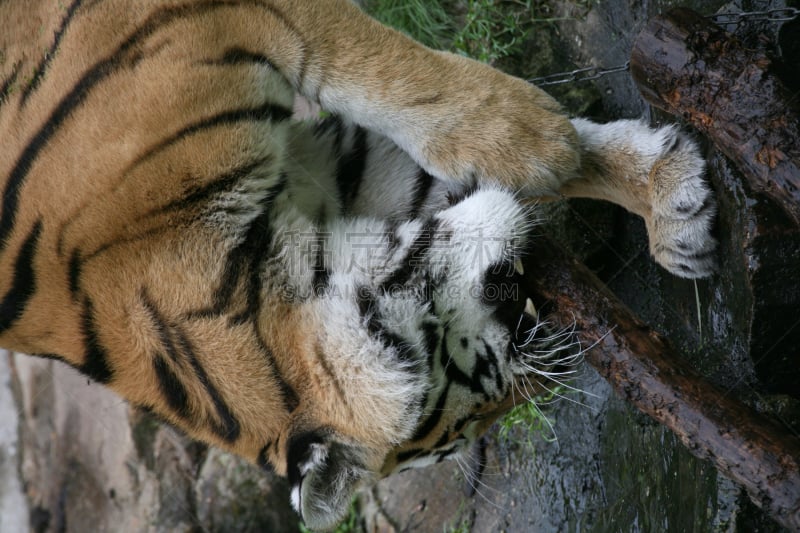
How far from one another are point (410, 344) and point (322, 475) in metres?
0.31

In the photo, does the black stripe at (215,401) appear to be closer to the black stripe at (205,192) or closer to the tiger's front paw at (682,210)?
the black stripe at (205,192)

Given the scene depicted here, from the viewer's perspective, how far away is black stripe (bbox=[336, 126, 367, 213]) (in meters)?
2.01

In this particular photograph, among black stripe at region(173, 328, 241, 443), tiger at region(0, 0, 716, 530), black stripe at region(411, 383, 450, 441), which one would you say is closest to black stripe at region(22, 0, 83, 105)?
tiger at region(0, 0, 716, 530)

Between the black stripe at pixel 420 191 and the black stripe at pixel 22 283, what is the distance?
845mm

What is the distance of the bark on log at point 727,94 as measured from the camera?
1.33 meters

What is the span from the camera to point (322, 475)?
159 cm

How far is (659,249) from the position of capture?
1.86 m

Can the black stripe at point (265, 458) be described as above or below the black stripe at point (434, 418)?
below

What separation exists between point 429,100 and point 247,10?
0.46 m

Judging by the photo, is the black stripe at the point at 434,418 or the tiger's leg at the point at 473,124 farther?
the tiger's leg at the point at 473,124

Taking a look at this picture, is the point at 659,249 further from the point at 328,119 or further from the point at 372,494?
the point at 372,494

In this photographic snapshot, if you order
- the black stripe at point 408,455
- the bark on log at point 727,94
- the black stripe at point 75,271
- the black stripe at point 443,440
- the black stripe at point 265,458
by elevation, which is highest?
the bark on log at point 727,94

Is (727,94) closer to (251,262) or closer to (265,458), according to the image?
(251,262)

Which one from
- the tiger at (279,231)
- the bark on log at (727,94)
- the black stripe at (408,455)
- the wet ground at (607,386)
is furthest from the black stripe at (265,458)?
the bark on log at (727,94)
